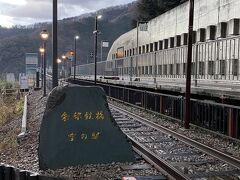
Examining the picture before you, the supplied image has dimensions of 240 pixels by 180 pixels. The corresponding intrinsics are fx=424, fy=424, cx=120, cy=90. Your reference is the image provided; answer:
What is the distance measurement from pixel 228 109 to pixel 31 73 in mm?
56980

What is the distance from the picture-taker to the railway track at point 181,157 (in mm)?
8414

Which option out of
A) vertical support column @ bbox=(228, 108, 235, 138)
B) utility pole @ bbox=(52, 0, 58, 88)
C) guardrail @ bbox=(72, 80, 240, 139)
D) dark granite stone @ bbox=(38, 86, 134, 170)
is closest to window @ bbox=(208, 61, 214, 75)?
guardrail @ bbox=(72, 80, 240, 139)

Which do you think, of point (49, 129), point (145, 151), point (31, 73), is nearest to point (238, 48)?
point (145, 151)

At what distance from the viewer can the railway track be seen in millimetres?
8414

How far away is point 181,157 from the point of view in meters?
10.2

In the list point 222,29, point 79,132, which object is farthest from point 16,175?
point 222,29

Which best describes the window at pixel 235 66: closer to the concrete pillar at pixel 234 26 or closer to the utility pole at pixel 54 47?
the utility pole at pixel 54 47

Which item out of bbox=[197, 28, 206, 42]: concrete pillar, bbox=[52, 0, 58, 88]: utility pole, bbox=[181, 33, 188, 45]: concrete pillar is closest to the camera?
bbox=[52, 0, 58, 88]: utility pole

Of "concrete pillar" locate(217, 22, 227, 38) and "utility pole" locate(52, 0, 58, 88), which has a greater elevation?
"concrete pillar" locate(217, 22, 227, 38)

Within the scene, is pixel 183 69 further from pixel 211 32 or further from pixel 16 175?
pixel 16 175

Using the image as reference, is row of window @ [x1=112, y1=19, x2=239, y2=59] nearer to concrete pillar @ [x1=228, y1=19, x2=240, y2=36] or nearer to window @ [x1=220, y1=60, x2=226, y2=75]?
concrete pillar @ [x1=228, y1=19, x2=240, y2=36]

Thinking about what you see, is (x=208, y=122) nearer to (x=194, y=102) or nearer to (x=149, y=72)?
(x=194, y=102)

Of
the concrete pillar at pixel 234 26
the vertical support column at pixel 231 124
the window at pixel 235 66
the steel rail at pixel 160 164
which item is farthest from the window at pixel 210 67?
the concrete pillar at pixel 234 26

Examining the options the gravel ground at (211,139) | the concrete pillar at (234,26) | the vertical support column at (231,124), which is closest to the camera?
the gravel ground at (211,139)
